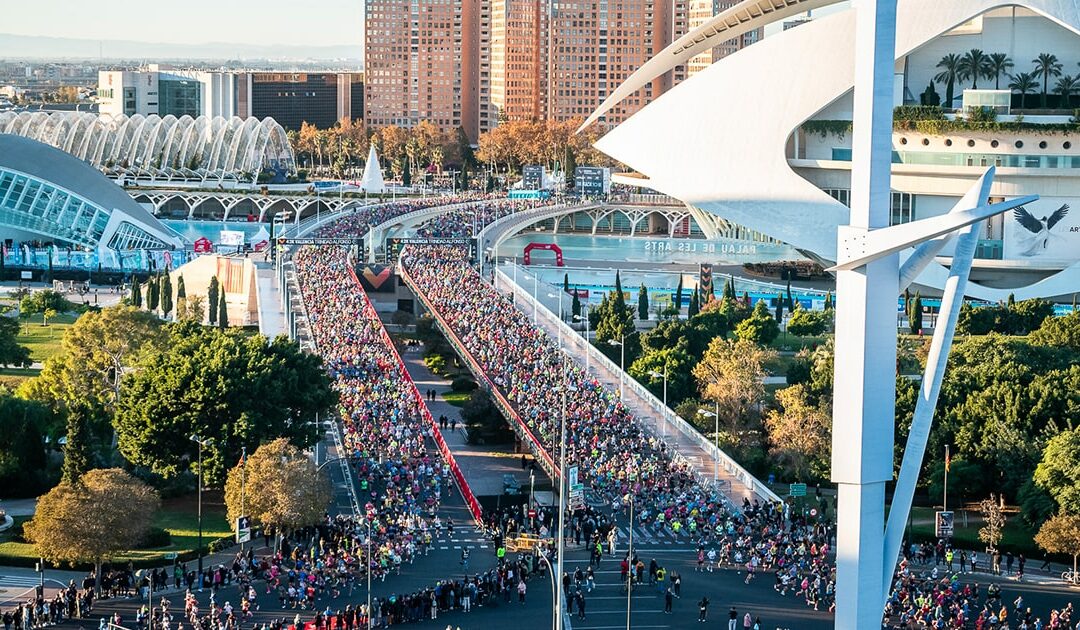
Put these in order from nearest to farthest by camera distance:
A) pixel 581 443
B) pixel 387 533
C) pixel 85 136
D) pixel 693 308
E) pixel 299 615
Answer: pixel 299 615 < pixel 387 533 < pixel 581 443 < pixel 693 308 < pixel 85 136

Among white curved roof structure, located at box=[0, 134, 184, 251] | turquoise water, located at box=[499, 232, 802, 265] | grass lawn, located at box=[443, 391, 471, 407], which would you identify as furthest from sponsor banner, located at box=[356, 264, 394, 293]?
grass lawn, located at box=[443, 391, 471, 407]

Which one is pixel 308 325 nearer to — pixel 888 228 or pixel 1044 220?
pixel 1044 220

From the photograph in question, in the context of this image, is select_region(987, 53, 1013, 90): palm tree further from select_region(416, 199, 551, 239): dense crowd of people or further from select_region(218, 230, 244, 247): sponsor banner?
select_region(218, 230, 244, 247): sponsor banner

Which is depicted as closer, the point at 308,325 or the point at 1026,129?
the point at 308,325

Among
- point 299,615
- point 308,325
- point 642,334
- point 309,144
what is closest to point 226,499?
point 299,615

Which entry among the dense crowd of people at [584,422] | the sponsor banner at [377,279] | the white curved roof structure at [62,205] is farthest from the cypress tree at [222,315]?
the white curved roof structure at [62,205]

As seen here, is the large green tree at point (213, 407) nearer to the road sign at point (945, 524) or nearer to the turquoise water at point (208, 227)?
the road sign at point (945, 524)

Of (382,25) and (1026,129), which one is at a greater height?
(382,25)

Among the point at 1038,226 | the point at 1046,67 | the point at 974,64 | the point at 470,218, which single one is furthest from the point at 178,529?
the point at 470,218
